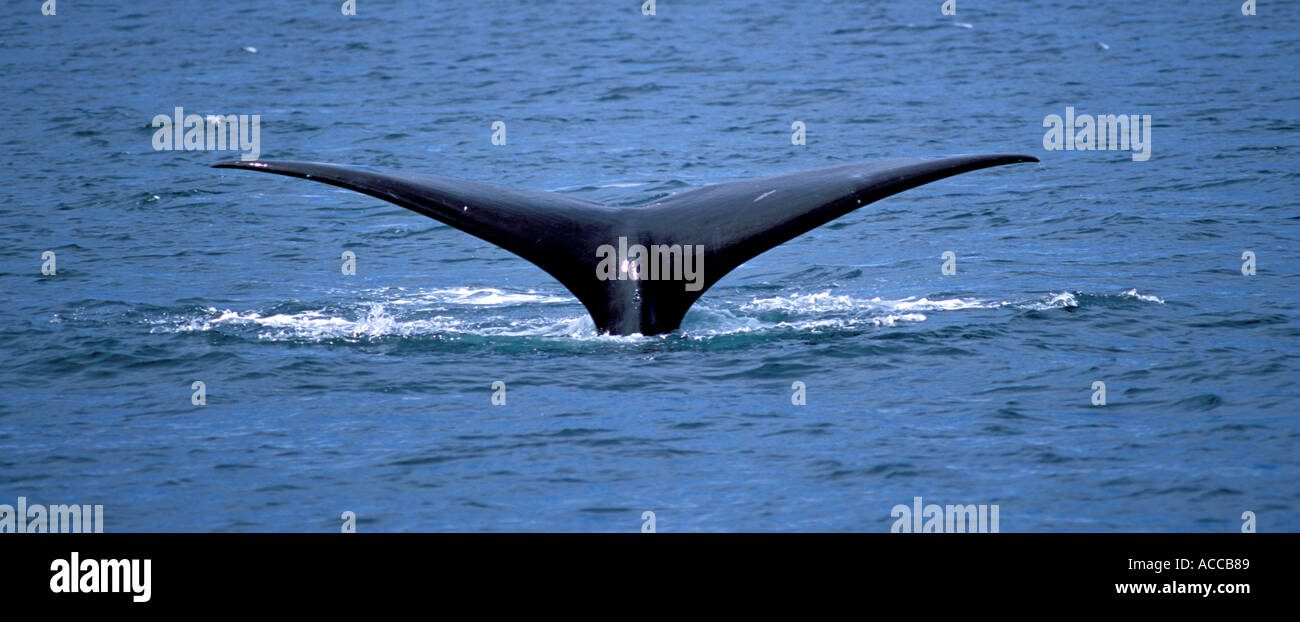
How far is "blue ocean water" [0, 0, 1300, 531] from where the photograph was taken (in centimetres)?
958

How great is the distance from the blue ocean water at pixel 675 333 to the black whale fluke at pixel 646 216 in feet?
2.22

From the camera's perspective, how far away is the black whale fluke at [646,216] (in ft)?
35.9

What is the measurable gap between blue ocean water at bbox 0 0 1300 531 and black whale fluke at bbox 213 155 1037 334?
68 cm

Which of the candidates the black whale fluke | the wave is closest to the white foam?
the wave

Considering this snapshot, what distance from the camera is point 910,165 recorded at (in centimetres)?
1116

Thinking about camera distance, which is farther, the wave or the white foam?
the white foam

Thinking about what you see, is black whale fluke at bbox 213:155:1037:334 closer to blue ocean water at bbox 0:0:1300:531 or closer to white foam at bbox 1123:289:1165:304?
blue ocean water at bbox 0:0:1300:531

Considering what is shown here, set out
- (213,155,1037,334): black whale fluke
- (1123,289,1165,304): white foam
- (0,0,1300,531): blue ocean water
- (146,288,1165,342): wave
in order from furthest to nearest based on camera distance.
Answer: (1123,289,1165,304): white foam, (146,288,1165,342): wave, (213,155,1037,334): black whale fluke, (0,0,1300,531): blue ocean water

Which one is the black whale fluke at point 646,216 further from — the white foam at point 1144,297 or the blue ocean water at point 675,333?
the white foam at point 1144,297

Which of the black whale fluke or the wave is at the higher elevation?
the black whale fluke

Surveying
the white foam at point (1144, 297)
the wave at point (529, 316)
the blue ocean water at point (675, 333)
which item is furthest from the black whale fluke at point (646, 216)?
the white foam at point (1144, 297)

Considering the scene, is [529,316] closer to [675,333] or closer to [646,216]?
[675,333]
